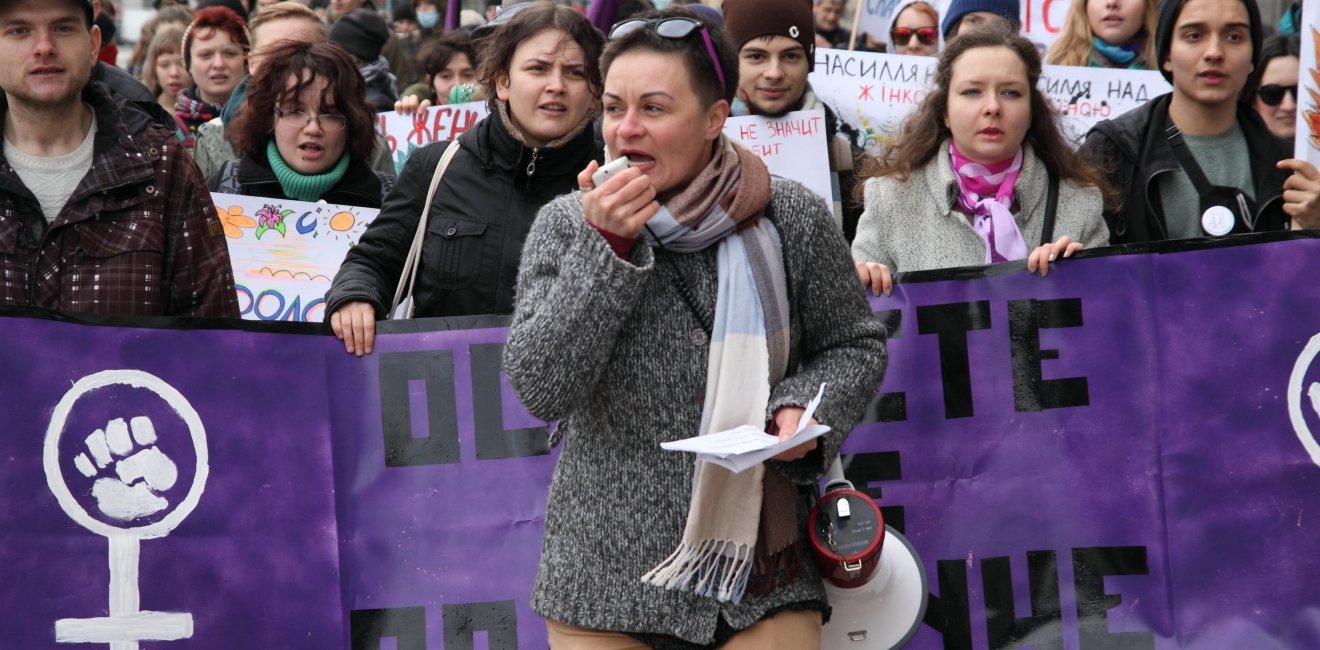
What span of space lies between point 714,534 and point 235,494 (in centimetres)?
188

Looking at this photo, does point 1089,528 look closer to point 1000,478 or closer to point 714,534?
point 1000,478

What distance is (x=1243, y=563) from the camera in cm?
439

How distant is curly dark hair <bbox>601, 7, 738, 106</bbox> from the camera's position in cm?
303

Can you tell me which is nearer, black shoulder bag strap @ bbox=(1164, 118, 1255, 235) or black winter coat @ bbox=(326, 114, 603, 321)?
black winter coat @ bbox=(326, 114, 603, 321)

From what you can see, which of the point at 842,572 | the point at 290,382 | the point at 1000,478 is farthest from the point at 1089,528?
the point at 290,382

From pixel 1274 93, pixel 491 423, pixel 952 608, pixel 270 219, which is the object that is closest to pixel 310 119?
pixel 270 219

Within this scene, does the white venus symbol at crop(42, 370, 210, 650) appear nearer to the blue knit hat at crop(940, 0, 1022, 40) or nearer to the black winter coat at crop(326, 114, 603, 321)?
the black winter coat at crop(326, 114, 603, 321)

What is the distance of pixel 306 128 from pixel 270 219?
0.35 meters

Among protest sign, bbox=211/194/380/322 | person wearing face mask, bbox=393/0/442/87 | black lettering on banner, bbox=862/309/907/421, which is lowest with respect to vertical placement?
black lettering on banner, bbox=862/309/907/421

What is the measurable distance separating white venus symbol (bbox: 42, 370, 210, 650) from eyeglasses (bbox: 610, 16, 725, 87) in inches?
76.2

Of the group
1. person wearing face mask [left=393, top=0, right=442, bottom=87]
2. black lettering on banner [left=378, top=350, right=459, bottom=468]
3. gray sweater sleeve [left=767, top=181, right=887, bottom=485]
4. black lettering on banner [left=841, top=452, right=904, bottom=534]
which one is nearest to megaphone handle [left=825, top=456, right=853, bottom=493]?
gray sweater sleeve [left=767, top=181, right=887, bottom=485]

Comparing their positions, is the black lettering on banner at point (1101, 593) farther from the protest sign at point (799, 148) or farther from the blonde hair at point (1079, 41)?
the blonde hair at point (1079, 41)

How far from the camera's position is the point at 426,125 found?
696cm

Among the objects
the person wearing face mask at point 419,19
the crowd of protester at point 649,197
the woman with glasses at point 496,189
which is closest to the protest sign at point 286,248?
the crowd of protester at point 649,197
